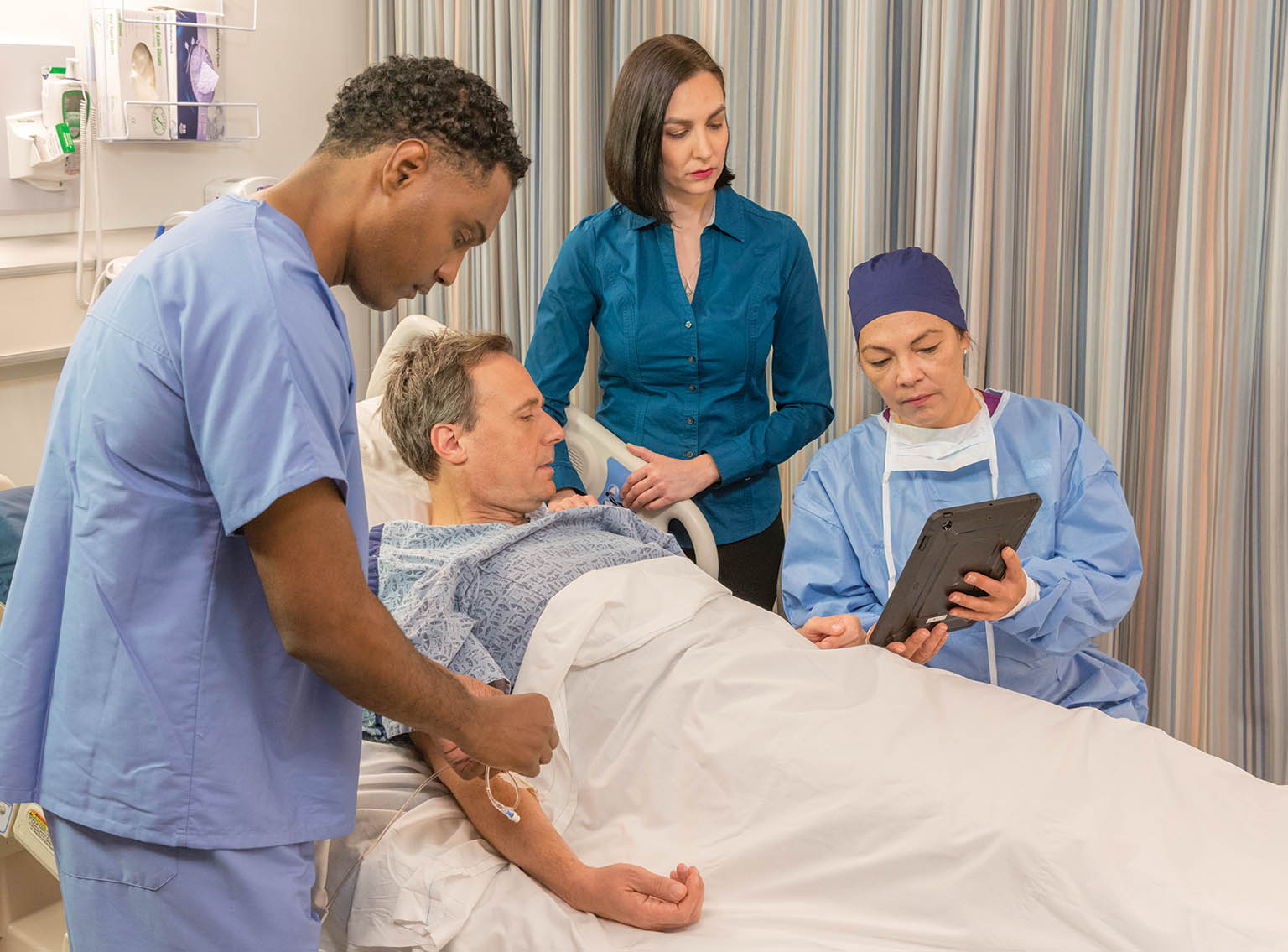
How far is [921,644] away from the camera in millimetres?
1742

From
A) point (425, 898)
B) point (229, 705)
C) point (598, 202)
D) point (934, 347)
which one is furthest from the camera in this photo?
point (598, 202)

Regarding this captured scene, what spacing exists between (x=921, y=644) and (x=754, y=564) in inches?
24.4

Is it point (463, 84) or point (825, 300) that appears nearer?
point (463, 84)

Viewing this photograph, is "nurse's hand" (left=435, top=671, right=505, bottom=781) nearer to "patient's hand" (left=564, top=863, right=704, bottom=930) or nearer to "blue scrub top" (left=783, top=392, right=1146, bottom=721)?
"patient's hand" (left=564, top=863, right=704, bottom=930)

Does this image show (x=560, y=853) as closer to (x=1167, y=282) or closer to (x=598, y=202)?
(x=1167, y=282)

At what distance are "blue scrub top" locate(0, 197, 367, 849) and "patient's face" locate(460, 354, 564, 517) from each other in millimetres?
777

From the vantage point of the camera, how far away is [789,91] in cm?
252

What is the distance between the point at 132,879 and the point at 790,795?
0.75 metres

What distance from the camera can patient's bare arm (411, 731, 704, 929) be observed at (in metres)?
1.36

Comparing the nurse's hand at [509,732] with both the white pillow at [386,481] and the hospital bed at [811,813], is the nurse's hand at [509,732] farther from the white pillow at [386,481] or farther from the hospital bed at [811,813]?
the white pillow at [386,481]

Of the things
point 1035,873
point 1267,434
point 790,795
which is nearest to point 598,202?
point 1267,434

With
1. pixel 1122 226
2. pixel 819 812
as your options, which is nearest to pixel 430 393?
pixel 819 812

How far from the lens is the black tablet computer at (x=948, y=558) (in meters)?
1.54

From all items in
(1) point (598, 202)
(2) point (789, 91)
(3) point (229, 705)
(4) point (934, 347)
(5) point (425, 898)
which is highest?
(2) point (789, 91)
